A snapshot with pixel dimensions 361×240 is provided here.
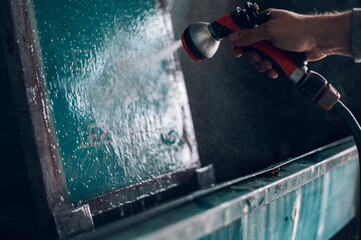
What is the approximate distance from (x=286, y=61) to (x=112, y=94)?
63cm

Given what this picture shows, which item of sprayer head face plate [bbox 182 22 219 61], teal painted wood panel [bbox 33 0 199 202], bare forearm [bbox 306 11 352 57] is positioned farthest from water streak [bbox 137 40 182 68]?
bare forearm [bbox 306 11 352 57]

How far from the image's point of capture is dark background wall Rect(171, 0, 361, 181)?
169 centimetres

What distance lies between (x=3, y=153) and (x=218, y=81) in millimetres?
1161

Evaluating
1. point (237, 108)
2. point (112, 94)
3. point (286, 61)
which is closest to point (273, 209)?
point (286, 61)

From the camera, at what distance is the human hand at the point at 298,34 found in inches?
38.4

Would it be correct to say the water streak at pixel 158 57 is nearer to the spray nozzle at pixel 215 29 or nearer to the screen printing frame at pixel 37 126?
the spray nozzle at pixel 215 29

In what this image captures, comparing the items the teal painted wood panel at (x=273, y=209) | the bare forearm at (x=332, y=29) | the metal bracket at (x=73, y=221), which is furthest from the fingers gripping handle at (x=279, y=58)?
the metal bracket at (x=73, y=221)

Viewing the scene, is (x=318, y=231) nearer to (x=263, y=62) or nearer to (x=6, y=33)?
(x=263, y=62)

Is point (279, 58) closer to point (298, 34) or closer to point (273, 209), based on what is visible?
point (298, 34)

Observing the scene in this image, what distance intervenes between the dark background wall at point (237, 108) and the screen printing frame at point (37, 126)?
898 mm

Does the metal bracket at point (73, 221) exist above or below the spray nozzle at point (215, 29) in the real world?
below

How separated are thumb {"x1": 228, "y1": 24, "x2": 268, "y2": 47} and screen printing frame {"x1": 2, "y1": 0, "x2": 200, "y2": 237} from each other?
2.10 ft

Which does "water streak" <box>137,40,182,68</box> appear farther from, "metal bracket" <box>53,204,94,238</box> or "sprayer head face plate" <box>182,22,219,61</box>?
"metal bracket" <box>53,204,94,238</box>

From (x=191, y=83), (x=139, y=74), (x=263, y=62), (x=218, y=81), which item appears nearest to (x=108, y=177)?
(x=139, y=74)
